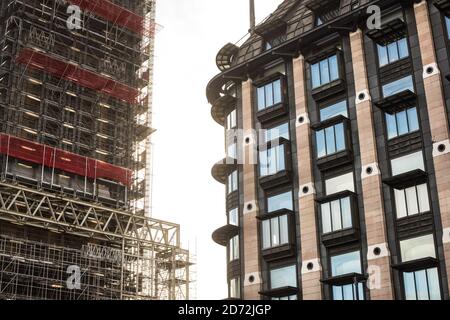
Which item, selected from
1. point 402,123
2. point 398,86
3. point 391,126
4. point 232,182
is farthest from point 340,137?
point 232,182

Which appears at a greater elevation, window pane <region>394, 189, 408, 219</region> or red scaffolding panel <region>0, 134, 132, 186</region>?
red scaffolding panel <region>0, 134, 132, 186</region>

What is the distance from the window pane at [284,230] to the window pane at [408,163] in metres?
8.61

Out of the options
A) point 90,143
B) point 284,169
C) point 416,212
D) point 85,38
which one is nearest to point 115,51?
point 85,38

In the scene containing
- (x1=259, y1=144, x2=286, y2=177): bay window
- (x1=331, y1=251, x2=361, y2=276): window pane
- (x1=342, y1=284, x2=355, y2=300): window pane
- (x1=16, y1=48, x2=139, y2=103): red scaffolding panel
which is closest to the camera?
(x1=342, y1=284, x2=355, y2=300): window pane

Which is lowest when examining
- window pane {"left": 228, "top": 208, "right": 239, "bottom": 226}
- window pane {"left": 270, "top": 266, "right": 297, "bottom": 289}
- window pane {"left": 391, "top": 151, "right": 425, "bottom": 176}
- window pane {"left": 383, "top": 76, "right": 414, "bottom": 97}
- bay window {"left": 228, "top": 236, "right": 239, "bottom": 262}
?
window pane {"left": 270, "top": 266, "right": 297, "bottom": 289}

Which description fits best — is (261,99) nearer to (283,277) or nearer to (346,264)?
(283,277)

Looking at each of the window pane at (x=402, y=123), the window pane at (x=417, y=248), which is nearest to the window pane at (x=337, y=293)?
the window pane at (x=417, y=248)

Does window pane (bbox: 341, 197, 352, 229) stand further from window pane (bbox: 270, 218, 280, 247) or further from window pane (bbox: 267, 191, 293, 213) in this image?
window pane (bbox: 270, 218, 280, 247)

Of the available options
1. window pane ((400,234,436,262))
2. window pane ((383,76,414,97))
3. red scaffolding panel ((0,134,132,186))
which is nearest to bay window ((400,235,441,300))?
window pane ((400,234,436,262))

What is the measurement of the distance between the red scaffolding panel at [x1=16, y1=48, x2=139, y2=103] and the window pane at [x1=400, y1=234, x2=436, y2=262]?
1721 inches

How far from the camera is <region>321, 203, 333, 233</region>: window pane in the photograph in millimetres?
46438

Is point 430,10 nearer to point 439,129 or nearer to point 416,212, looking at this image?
point 439,129

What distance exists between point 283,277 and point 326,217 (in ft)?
17.6

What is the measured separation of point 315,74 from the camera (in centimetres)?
5162
